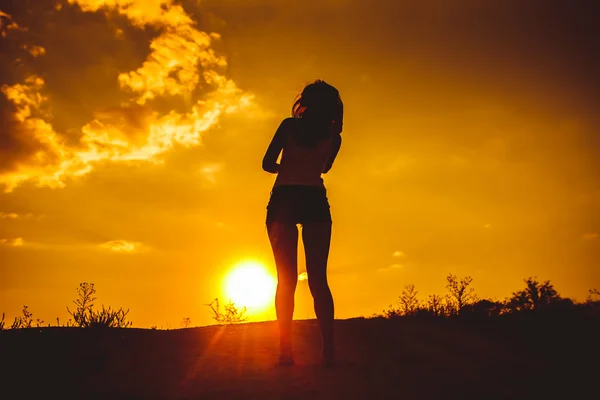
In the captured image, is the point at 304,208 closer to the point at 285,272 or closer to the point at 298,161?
the point at 298,161

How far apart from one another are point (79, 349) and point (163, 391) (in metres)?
2.38

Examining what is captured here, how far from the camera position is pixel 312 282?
4.43 meters

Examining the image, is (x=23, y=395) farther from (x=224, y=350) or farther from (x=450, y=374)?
(x=450, y=374)

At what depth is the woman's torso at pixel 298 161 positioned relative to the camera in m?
4.43

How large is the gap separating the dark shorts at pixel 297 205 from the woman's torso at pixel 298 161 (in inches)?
2.5

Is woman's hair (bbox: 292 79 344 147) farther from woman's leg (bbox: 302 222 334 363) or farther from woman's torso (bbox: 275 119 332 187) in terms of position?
woman's leg (bbox: 302 222 334 363)

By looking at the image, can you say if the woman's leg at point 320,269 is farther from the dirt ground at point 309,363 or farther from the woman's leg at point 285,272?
the dirt ground at point 309,363

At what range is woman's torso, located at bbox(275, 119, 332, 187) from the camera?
443 centimetres

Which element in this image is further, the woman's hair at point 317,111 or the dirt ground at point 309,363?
the woman's hair at point 317,111

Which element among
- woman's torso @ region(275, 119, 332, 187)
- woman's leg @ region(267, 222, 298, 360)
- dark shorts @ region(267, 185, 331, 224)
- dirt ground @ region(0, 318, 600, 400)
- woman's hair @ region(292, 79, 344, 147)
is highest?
woman's hair @ region(292, 79, 344, 147)

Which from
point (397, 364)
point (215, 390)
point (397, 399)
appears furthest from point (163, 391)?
point (397, 364)

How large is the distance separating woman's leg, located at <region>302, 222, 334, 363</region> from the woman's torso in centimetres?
40

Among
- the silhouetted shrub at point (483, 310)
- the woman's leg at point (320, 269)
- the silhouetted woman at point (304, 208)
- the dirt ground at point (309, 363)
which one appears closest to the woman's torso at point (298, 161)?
the silhouetted woman at point (304, 208)

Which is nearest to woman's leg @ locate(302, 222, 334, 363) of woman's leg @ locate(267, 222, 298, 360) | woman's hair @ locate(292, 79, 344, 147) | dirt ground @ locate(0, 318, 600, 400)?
woman's leg @ locate(267, 222, 298, 360)
